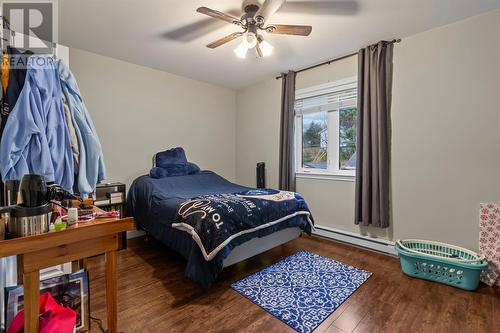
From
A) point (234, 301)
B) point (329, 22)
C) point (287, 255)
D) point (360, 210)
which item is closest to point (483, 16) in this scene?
point (329, 22)

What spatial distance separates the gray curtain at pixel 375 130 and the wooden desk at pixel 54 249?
2.55 metres

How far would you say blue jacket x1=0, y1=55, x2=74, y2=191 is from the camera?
3.64 feet

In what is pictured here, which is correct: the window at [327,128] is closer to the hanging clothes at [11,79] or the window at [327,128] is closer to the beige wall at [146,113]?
the beige wall at [146,113]

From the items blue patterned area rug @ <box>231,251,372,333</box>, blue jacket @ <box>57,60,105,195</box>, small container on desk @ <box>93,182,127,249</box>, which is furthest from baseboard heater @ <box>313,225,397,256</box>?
blue jacket @ <box>57,60,105,195</box>

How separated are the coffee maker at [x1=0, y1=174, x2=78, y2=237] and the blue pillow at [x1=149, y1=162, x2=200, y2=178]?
221 cm

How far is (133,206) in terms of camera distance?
10.4 feet

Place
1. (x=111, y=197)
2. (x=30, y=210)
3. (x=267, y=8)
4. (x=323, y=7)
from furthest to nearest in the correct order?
1. (x=111, y=197)
2. (x=323, y=7)
3. (x=267, y=8)
4. (x=30, y=210)

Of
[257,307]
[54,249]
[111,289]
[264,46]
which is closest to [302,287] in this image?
[257,307]

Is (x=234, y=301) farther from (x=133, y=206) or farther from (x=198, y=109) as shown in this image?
(x=198, y=109)

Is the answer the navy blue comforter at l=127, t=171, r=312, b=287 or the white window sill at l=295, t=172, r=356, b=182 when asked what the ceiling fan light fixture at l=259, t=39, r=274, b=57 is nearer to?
the navy blue comforter at l=127, t=171, r=312, b=287

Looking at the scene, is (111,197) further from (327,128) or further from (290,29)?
(327,128)

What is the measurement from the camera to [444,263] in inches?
81.4

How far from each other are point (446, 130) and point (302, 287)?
2097mm

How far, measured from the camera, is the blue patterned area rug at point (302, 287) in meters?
1.70
